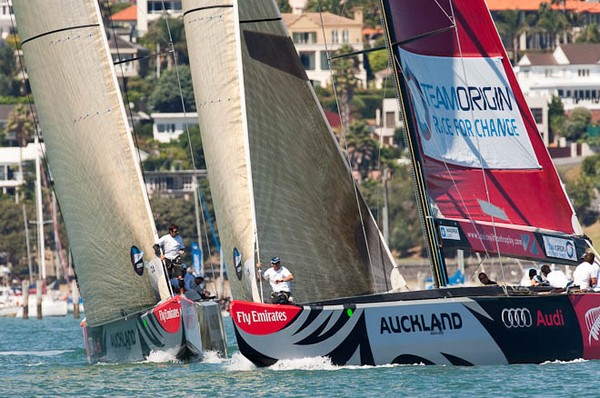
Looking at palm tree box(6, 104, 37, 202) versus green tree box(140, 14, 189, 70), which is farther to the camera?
green tree box(140, 14, 189, 70)

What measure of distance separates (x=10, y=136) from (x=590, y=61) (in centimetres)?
4596

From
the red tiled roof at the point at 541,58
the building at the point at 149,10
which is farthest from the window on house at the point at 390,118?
the building at the point at 149,10

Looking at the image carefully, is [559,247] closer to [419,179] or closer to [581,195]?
[419,179]

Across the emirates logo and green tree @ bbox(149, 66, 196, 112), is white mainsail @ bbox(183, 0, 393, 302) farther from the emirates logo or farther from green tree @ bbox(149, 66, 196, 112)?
green tree @ bbox(149, 66, 196, 112)

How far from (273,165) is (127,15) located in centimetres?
14875

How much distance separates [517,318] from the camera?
25250 millimetres

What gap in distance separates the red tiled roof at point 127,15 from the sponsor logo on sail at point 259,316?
14683 centimetres

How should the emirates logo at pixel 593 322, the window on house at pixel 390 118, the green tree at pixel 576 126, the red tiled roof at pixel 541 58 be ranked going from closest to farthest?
the emirates logo at pixel 593 322 < the green tree at pixel 576 126 < the window on house at pixel 390 118 < the red tiled roof at pixel 541 58

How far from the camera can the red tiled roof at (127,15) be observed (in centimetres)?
17138

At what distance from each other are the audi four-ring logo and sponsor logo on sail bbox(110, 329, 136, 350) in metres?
7.11

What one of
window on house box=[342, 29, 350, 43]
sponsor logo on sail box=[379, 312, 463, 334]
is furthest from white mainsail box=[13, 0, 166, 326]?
window on house box=[342, 29, 350, 43]

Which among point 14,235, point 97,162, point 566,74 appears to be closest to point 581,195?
point 14,235

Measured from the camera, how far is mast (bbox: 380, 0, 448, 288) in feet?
85.1

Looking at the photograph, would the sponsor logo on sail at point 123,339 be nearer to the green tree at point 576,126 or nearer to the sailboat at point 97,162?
the sailboat at point 97,162
